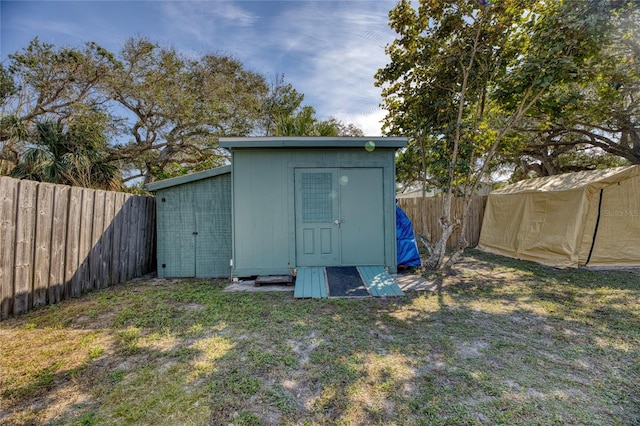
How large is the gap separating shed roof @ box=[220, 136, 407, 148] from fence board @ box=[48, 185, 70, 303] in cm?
236

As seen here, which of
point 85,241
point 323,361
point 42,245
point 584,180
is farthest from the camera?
point 584,180

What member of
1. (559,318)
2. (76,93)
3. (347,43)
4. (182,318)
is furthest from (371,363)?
(76,93)

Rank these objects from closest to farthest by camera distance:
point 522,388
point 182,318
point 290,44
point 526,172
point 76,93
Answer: point 522,388 < point 182,318 < point 290,44 < point 76,93 < point 526,172

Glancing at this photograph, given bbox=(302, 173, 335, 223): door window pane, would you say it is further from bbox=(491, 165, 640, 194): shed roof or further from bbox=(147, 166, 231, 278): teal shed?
bbox=(491, 165, 640, 194): shed roof

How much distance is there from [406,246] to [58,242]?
19.4 ft

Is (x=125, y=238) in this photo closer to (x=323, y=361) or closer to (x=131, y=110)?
(x=323, y=361)

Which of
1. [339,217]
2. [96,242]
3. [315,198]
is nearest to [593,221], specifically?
[339,217]

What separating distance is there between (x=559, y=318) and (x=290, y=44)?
8.52 metres

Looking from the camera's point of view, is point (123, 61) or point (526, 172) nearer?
point (123, 61)

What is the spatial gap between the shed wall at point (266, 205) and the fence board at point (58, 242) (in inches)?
91.2

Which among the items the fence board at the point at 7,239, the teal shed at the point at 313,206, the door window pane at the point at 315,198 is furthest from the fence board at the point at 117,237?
the door window pane at the point at 315,198

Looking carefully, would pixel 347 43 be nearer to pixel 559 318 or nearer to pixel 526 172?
pixel 559 318

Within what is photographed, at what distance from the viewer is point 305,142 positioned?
480 centimetres

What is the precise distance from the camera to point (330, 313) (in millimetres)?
3477
